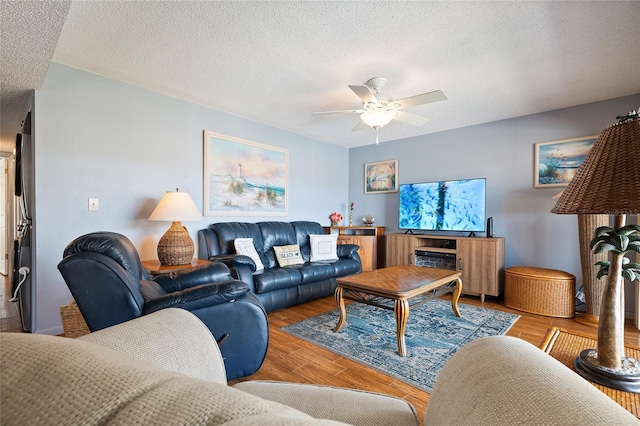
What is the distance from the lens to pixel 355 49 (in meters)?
2.20

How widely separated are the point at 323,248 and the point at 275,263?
75 centimetres

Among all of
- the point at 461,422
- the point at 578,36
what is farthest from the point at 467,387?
the point at 578,36

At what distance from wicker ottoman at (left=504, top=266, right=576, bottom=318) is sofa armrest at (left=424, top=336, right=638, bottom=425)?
3.05 metres

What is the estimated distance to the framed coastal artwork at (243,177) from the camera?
355 centimetres

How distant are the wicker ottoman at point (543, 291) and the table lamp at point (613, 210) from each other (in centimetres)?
228

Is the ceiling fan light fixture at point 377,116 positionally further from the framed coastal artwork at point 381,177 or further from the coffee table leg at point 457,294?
the framed coastal artwork at point 381,177

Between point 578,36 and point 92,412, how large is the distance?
311cm

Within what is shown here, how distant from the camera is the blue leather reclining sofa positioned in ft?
9.75

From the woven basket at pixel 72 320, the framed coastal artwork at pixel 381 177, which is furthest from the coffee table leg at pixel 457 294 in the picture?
the woven basket at pixel 72 320

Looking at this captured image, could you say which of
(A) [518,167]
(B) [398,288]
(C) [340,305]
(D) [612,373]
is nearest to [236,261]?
(C) [340,305]

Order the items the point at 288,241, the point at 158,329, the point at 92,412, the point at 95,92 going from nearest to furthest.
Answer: the point at 92,412, the point at 158,329, the point at 95,92, the point at 288,241

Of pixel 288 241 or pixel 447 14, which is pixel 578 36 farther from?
pixel 288 241

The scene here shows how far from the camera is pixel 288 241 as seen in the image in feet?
13.1

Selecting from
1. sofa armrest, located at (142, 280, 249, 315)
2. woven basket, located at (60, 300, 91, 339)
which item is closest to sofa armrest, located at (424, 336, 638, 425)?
sofa armrest, located at (142, 280, 249, 315)
